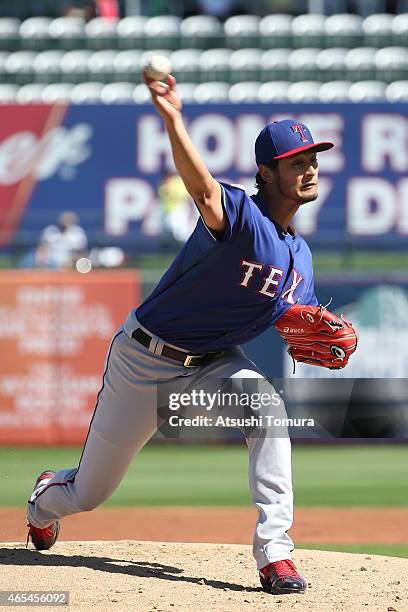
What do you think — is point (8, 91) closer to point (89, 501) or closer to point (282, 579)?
point (89, 501)

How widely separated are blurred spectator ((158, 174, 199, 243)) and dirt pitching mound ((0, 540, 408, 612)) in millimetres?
8183

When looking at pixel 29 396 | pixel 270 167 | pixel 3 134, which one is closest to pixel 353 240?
pixel 29 396

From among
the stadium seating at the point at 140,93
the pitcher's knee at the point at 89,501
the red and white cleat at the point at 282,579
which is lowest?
the red and white cleat at the point at 282,579

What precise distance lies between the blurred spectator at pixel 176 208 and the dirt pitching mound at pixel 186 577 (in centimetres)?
818

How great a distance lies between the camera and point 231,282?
4.33 m

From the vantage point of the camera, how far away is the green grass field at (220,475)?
8.65 meters

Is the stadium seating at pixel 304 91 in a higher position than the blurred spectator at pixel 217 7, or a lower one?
lower

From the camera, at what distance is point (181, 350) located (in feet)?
15.0

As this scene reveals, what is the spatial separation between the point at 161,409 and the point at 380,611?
113cm

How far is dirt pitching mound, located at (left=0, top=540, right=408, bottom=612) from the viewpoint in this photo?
13.9ft

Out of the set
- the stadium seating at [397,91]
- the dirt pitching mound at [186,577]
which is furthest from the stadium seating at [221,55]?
the dirt pitching mound at [186,577]

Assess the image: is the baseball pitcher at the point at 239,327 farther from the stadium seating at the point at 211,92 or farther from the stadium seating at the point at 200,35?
the stadium seating at the point at 200,35

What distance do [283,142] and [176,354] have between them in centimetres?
92

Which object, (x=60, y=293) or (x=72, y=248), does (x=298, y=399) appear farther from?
(x=72, y=248)
